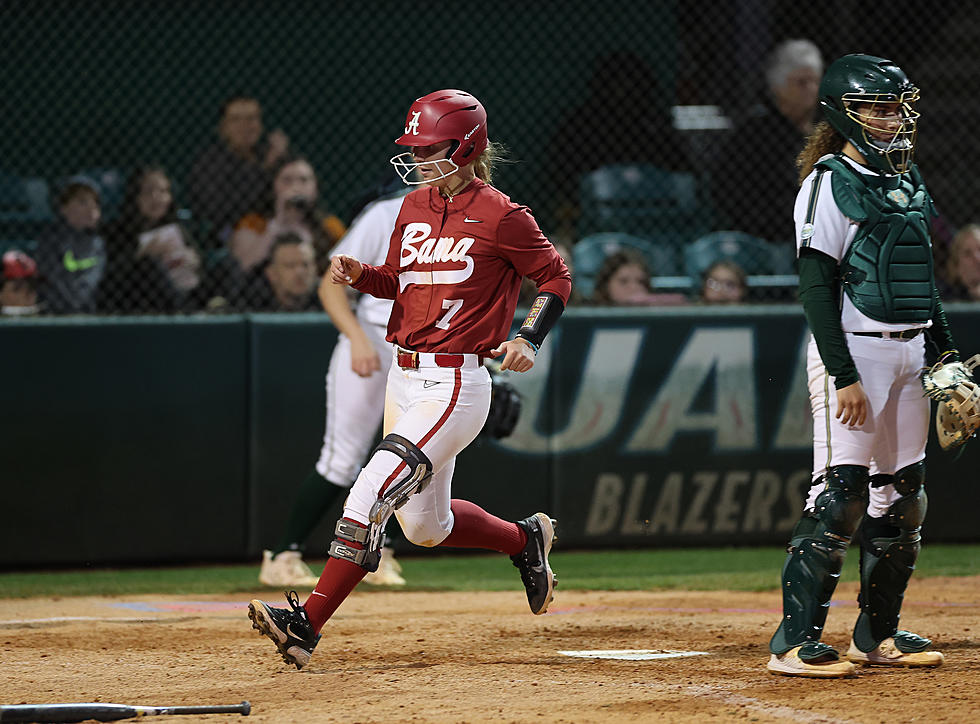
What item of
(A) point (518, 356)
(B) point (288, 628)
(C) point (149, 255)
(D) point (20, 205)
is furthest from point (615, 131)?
(B) point (288, 628)

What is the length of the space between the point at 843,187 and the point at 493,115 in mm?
6633

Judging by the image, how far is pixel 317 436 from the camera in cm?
744

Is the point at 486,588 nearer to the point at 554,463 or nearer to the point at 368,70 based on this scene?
the point at 554,463

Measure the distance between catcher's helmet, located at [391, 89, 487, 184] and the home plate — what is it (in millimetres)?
1687

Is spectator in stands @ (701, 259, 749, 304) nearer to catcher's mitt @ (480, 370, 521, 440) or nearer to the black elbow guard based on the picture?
catcher's mitt @ (480, 370, 521, 440)

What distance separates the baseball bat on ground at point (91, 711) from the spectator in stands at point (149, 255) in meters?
4.06

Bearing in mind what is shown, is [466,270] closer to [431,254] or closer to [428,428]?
[431,254]

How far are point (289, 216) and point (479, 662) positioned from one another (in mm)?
4280

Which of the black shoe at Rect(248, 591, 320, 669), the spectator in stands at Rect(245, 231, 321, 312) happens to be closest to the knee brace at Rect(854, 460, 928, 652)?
the black shoe at Rect(248, 591, 320, 669)

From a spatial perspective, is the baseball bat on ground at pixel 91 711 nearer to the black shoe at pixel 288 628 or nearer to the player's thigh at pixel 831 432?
the black shoe at pixel 288 628

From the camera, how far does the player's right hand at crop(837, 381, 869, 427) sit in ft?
13.5

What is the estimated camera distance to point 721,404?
782 centimetres

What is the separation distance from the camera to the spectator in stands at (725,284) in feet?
26.7

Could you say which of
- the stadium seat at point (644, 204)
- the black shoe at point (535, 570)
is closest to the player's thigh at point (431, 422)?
the black shoe at point (535, 570)
